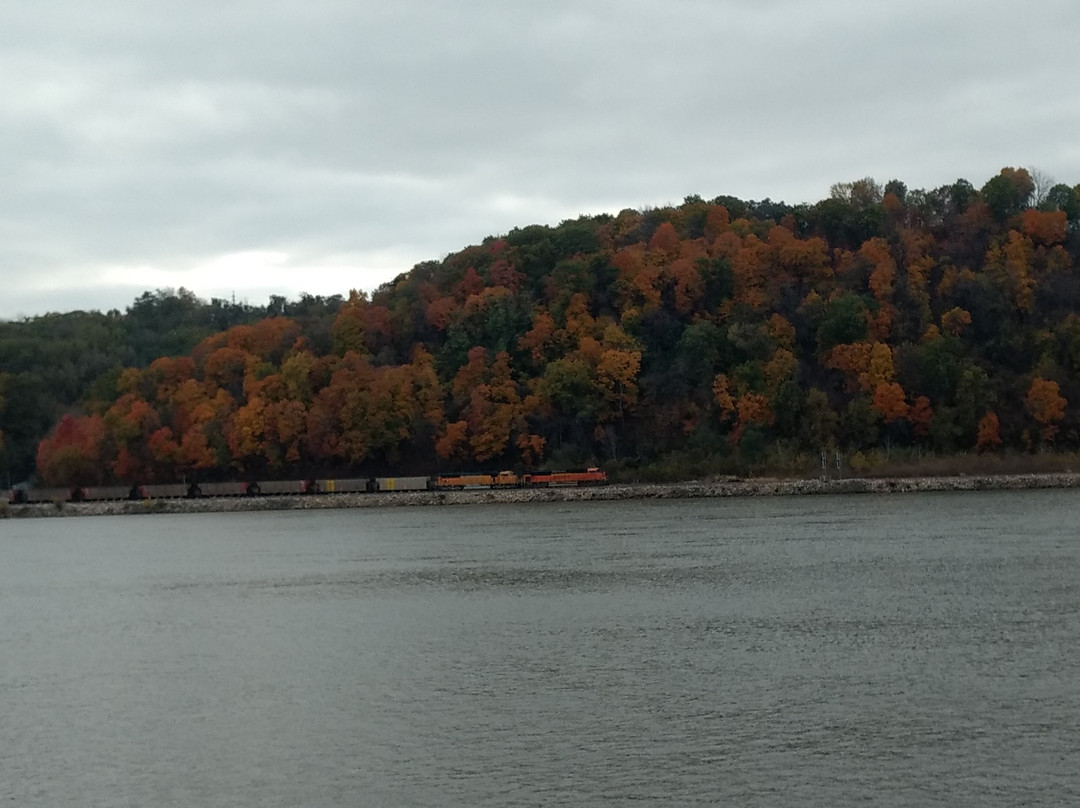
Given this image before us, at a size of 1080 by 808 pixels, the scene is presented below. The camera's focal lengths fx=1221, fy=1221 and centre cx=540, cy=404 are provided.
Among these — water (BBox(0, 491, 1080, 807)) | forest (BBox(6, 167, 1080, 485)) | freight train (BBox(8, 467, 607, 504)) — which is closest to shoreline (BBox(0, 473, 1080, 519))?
freight train (BBox(8, 467, 607, 504))

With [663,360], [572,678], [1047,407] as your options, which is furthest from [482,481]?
[572,678]

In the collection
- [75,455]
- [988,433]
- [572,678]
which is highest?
[75,455]

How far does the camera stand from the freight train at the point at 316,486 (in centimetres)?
11210

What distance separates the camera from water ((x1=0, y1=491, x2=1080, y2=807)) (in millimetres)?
20016

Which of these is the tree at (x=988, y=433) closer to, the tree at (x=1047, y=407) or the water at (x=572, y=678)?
the tree at (x=1047, y=407)

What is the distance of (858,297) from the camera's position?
110812 millimetres

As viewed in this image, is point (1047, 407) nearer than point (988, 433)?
Yes

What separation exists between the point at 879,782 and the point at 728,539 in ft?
130

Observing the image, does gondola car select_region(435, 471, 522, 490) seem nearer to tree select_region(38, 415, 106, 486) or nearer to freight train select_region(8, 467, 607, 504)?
freight train select_region(8, 467, 607, 504)

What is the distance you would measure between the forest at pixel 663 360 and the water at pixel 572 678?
5017cm

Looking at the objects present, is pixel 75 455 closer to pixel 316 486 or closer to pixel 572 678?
pixel 316 486

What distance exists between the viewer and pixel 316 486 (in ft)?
399

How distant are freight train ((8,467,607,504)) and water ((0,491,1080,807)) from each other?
55842 mm

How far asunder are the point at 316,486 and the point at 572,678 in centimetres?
9692
